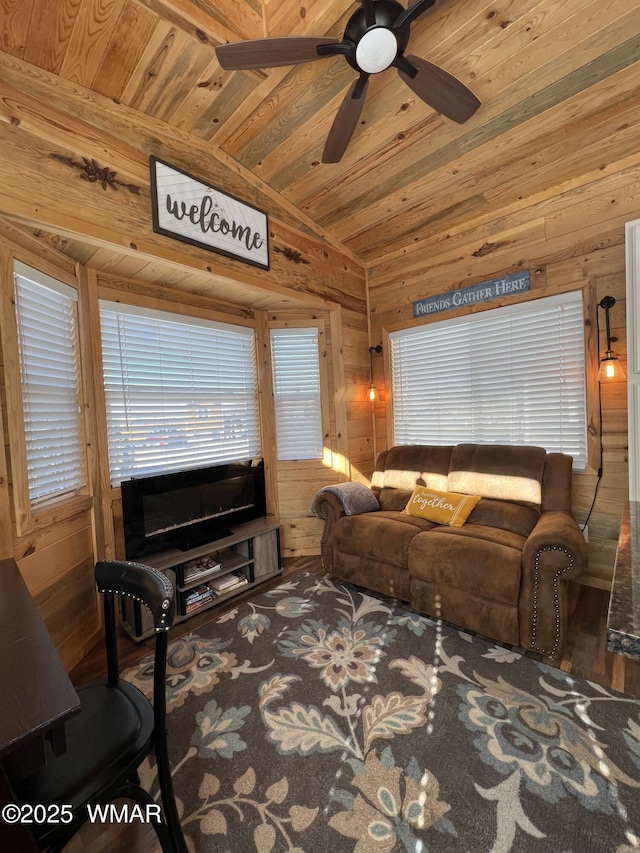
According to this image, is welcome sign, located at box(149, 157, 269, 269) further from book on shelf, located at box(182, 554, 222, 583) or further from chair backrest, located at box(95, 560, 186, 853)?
book on shelf, located at box(182, 554, 222, 583)

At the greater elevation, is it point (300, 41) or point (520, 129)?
point (520, 129)

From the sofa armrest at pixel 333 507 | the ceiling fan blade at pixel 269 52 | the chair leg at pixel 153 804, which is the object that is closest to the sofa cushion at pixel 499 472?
the sofa armrest at pixel 333 507

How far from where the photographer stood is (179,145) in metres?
2.40

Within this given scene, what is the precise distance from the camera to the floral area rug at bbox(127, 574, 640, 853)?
47.2 inches

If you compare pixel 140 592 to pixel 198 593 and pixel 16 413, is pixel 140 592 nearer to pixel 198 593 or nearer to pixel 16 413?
pixel 16 413

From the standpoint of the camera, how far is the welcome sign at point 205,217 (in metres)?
2.30

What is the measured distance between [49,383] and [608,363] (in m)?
3.62

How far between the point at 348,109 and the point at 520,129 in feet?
4.42

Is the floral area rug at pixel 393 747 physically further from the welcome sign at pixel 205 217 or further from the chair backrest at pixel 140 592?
the welcome sign at pixel 205 217

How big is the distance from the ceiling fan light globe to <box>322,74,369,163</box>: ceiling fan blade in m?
0.08

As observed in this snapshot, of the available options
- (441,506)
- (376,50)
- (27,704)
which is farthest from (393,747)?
(376,50)

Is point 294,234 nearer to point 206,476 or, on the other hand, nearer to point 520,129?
point 520,129

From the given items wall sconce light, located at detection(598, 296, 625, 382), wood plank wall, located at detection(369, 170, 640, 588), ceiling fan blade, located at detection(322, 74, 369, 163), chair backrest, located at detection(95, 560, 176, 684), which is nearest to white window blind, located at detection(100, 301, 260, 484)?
chair backrest, located at detection(95, 560, 176, 684)

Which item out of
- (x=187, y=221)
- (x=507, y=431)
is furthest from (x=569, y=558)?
(x=187, y=221)
